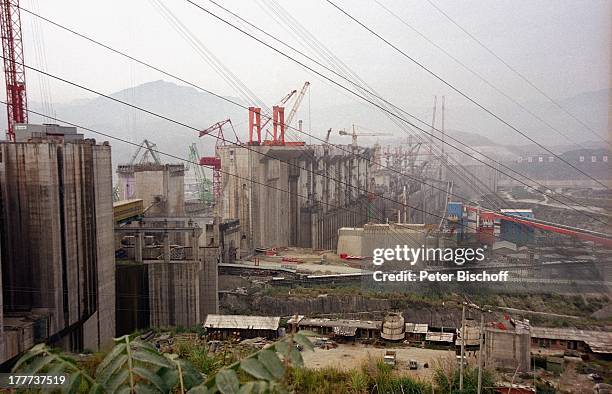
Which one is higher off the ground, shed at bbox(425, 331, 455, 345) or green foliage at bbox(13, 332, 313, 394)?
green foliage at bbox(13, 332, 313, 394)

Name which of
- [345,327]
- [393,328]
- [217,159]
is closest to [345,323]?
[345,327]

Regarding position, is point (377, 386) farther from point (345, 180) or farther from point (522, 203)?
point (345, 180)

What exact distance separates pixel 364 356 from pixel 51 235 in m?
2.14

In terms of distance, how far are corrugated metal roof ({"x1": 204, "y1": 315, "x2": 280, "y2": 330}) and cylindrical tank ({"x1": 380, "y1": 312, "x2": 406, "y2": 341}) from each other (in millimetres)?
730

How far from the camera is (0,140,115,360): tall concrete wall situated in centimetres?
337

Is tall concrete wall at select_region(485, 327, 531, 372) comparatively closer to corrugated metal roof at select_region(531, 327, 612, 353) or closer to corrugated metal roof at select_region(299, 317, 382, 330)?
corrugated metal roof at select_region(531, 327, 612, 353)

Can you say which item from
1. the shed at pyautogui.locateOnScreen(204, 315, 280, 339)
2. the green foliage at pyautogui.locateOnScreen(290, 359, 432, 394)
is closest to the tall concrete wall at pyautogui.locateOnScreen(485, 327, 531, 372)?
the green foliage at pyautogui.locateOnScreen(290, 359, 432, 394)

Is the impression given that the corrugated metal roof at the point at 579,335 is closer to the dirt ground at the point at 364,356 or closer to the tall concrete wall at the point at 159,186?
the dirt ground at the point at 364,356

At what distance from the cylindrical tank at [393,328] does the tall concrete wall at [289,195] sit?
281 cm

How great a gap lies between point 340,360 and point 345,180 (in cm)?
507

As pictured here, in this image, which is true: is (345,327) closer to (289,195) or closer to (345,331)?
(345,331)

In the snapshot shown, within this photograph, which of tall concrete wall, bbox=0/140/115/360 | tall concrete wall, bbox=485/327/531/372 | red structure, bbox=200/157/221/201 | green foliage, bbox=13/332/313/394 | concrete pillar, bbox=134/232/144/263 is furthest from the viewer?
red structure, bbox=200/157/221/201

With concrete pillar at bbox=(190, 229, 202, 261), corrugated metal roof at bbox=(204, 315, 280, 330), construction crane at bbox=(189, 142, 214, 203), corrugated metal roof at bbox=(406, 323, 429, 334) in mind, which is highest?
construction crane at bbox=(189, 142, 214, 203)

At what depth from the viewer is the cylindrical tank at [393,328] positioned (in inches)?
139
